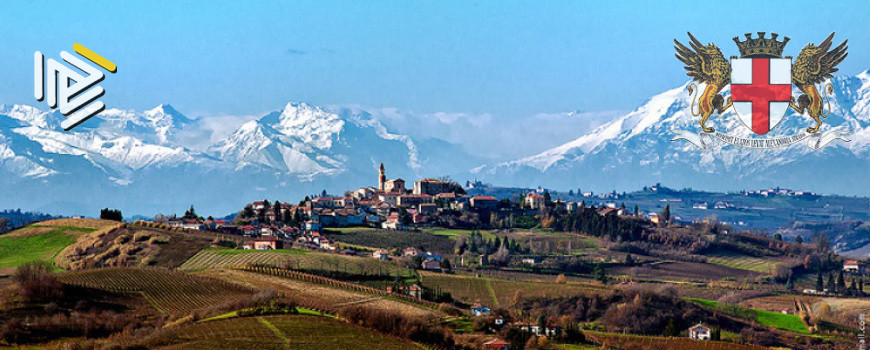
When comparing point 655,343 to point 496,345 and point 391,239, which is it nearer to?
point 496,345

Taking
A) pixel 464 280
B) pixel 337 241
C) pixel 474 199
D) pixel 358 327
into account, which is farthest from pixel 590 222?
pixel 358 327

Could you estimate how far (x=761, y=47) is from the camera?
274ft

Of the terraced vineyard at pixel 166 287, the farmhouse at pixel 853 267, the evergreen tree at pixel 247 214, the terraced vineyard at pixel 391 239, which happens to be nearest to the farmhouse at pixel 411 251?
the terraced vineyard at pixel 391 239

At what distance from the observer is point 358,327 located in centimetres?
4941

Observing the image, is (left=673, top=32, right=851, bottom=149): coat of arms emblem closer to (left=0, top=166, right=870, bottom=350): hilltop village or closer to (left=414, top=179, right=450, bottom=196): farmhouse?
(left=0, top=166, right=870, bottom=350): hilltop village

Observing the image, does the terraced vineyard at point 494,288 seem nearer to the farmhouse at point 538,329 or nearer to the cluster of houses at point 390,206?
the farmhouse at point 538,329

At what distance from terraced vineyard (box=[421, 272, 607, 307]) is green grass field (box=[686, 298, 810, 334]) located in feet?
29.3

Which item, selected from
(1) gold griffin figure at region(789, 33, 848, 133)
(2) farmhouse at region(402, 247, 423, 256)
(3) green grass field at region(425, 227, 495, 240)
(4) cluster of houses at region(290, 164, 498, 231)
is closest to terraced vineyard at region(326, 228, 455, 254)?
(3) green grass field at region(425, 227, 495, 240)

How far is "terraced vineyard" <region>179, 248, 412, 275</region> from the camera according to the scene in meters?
80.2

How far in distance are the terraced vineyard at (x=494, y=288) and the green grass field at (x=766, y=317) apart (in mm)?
8917

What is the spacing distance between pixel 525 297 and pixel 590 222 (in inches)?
2437

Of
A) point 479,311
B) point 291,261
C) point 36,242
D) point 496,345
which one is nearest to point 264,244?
point 291,261

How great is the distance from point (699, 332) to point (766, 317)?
1384 centimetres

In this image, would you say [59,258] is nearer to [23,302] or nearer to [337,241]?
[337,241]
